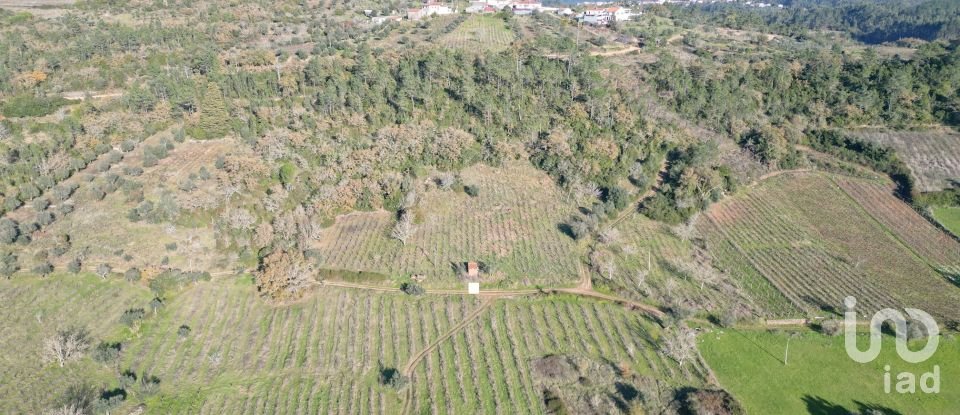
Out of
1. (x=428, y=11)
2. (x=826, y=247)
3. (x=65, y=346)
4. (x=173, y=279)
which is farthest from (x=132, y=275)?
(x=428, y=11)

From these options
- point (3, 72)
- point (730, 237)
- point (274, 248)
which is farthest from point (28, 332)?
point (730, 237)

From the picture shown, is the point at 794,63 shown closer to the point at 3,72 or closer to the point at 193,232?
the point at 193,232

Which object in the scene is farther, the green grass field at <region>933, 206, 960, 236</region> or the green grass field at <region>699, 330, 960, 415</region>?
the green grass field at <region>933, 206, 960, 236</region>

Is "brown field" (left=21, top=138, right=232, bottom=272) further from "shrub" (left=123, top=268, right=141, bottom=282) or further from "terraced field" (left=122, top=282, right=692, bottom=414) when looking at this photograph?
"terraced field" (left=122, top=282, right=692, bottom=414)

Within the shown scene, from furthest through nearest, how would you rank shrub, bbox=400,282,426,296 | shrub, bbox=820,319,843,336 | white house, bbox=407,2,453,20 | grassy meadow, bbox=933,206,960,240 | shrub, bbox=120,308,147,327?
white house, bbox=407,2,453,20 → grassy meadow, bbox=933,206,960,240 → shrub, bbox=400,282,426,296 → shrub, bbox=820,319,843,336 → shrub, bbox=120,308,147,327

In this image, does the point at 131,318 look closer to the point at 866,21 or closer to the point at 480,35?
the point at 480,35

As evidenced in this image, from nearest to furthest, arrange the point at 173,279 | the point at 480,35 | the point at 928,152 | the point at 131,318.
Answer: the point at 131,318 → the point at 173,279 → the point at 928,152 → the point at 480,35

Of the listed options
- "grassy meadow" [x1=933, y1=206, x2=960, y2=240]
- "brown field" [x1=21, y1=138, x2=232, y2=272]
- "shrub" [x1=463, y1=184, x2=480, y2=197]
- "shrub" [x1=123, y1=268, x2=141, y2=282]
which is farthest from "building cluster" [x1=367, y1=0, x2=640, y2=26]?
"shrub" [x1=123, y1=268, x2=141, y2=282]
